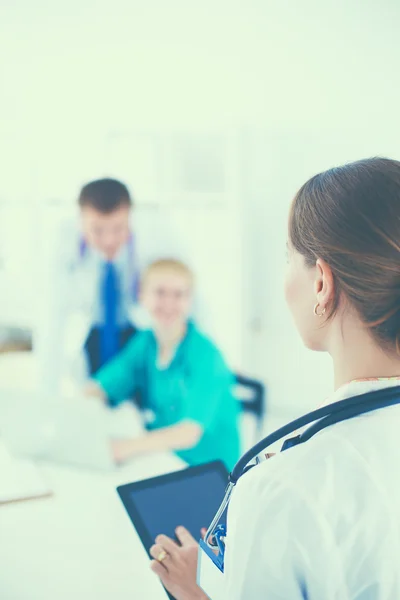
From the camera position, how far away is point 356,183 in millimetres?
689

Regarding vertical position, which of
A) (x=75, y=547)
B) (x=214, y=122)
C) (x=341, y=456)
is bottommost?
(x=75, y=547)

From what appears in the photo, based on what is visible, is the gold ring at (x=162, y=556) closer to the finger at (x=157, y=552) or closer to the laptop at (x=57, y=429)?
the finger at (x=157, y=552)

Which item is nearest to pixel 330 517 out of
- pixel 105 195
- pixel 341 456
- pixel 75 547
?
pixel 341 456

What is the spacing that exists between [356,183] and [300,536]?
373mm

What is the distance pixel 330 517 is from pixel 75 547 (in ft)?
2.11

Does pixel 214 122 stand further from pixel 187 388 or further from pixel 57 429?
pixel 57 429

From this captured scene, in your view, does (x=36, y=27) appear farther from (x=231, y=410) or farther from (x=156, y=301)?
(x=231, y=410)

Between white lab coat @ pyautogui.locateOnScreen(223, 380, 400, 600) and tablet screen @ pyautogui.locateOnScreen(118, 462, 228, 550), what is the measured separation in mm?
367

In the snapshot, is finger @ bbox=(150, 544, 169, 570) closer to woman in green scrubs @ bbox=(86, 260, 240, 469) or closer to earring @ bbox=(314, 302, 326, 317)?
earring @ bbox=(314, 302, 326, 317)

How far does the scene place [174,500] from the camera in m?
1.06

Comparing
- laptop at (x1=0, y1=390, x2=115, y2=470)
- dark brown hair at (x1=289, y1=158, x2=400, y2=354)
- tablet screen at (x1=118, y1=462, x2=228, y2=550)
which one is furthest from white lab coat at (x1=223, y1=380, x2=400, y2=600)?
laptop at (x1=0, y1=390, x2=115, y2=470)

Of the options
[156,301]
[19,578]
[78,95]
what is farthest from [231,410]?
[78,95]

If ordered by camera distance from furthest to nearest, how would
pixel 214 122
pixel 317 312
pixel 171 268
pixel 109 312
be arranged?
pixel 214 122 → pixel 109 312 → pixel 171 268 → pixel 317 312

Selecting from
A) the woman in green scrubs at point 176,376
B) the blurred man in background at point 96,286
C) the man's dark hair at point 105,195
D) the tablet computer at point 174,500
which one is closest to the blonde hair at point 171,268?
the woman in green scrubs at point 176,376
